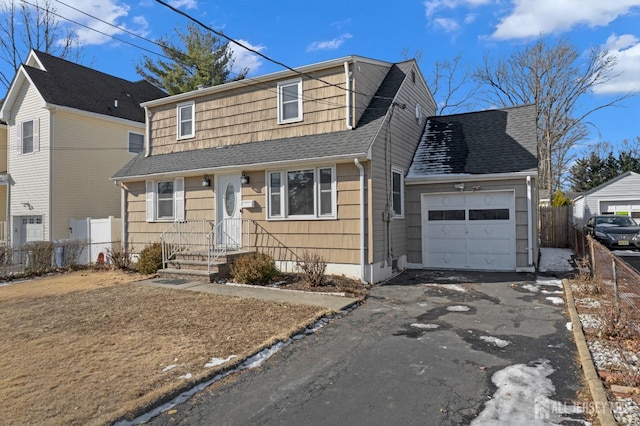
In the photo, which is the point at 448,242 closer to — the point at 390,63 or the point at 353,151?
the point at 353,151

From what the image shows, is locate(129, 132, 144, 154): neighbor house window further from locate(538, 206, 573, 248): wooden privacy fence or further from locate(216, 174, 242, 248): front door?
locate(538, 206, 573, 248): wooden privacy fence

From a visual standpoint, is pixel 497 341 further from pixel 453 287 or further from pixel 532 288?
pixel 532 288

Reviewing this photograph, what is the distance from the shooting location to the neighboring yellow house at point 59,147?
15.5 m

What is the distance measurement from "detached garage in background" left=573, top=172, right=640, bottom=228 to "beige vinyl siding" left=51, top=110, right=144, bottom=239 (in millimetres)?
26343

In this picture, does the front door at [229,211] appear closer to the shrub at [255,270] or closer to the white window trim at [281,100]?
the shrub at [255,270]

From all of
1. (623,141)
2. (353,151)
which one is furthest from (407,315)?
(623,141)

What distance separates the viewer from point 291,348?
5.07m

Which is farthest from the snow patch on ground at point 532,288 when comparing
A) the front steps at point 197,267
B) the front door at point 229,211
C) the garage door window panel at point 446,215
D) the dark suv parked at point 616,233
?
the dark suv parked at point 616,233

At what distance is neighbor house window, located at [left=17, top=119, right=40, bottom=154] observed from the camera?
16000 mm

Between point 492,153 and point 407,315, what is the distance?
676 cm

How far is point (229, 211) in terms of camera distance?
11234 millimetres

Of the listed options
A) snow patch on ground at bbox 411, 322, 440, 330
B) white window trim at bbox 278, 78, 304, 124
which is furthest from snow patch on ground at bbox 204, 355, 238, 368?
white window trim at bbox 278, 78, 304, 124

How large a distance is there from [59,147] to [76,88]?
127 inches

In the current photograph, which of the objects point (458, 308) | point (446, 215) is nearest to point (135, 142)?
point (446, 215)
